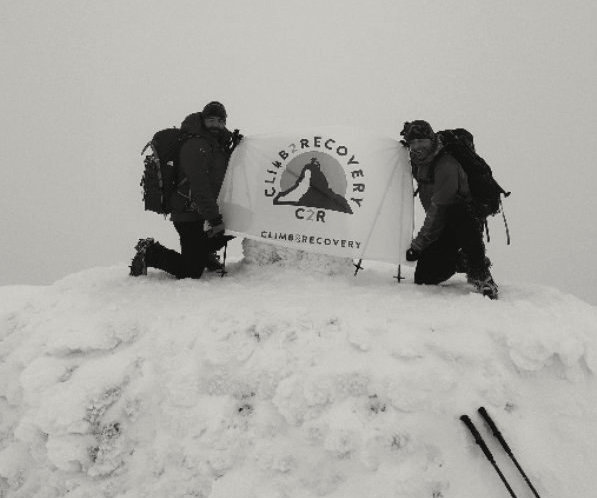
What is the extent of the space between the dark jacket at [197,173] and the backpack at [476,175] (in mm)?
2769

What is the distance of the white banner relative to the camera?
18.9 ft

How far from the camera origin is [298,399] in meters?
3.83

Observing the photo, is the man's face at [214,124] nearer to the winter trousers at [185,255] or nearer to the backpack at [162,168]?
the backpack at [162,168]

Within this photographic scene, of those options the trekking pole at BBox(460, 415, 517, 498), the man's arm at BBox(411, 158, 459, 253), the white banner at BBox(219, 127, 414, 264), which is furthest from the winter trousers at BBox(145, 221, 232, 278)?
the trekking pole at BBox(460, 415, 517, 498)

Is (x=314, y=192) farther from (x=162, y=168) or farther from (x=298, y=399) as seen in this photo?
(x=298, y=399)

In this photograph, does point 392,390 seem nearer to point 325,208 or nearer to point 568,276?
point 325,208

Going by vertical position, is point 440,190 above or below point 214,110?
below

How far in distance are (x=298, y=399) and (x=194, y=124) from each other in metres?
3.61

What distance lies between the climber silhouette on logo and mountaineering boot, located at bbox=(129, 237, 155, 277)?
1886 mm

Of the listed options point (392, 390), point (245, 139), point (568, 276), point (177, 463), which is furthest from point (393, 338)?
point (568, 276)

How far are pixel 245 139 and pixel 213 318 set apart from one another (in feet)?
8.86

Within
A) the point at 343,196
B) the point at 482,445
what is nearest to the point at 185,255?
the point at 343,196

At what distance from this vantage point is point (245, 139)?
6.20 metres

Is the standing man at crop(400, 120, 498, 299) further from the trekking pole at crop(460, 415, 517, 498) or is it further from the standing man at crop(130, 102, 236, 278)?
the standing man at crop(130, 102, 236, 278)
